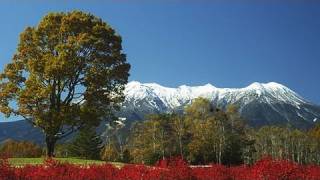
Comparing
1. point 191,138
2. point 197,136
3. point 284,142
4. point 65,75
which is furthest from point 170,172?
point 284,142

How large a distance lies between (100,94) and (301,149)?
111 metres

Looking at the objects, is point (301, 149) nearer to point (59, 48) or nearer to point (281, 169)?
point (59, 48)

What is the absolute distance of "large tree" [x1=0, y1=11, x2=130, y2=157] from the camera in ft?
162

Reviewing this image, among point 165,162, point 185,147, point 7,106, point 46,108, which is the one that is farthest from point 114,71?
point 185,147

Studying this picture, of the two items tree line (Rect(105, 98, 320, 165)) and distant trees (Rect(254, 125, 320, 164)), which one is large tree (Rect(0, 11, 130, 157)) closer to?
tree line (Rect(105, 98, 320, 165))

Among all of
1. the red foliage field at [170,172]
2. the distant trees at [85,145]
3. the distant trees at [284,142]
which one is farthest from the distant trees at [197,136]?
the red foliage field at [170,172]

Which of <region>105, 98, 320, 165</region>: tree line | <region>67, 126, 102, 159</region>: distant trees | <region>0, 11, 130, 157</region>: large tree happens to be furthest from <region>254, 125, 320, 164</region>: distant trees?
<region>0, 11, 130, 157</region>: large tree

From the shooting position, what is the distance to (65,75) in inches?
1929

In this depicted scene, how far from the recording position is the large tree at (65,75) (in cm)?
4938

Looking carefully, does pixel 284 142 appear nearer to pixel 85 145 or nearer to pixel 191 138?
pixel 191 138

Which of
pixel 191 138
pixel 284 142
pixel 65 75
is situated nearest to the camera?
pixel 65 75

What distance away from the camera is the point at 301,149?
151875 mm

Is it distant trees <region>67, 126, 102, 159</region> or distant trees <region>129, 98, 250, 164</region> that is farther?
distant trees <region>67, 126, 102, 159</region>

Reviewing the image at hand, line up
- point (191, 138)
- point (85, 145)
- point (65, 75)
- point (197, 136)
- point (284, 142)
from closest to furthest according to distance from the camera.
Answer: point (65, 75) → point (197, 136) → point (191, 138) → point (85, 145) → point (284, 142)
